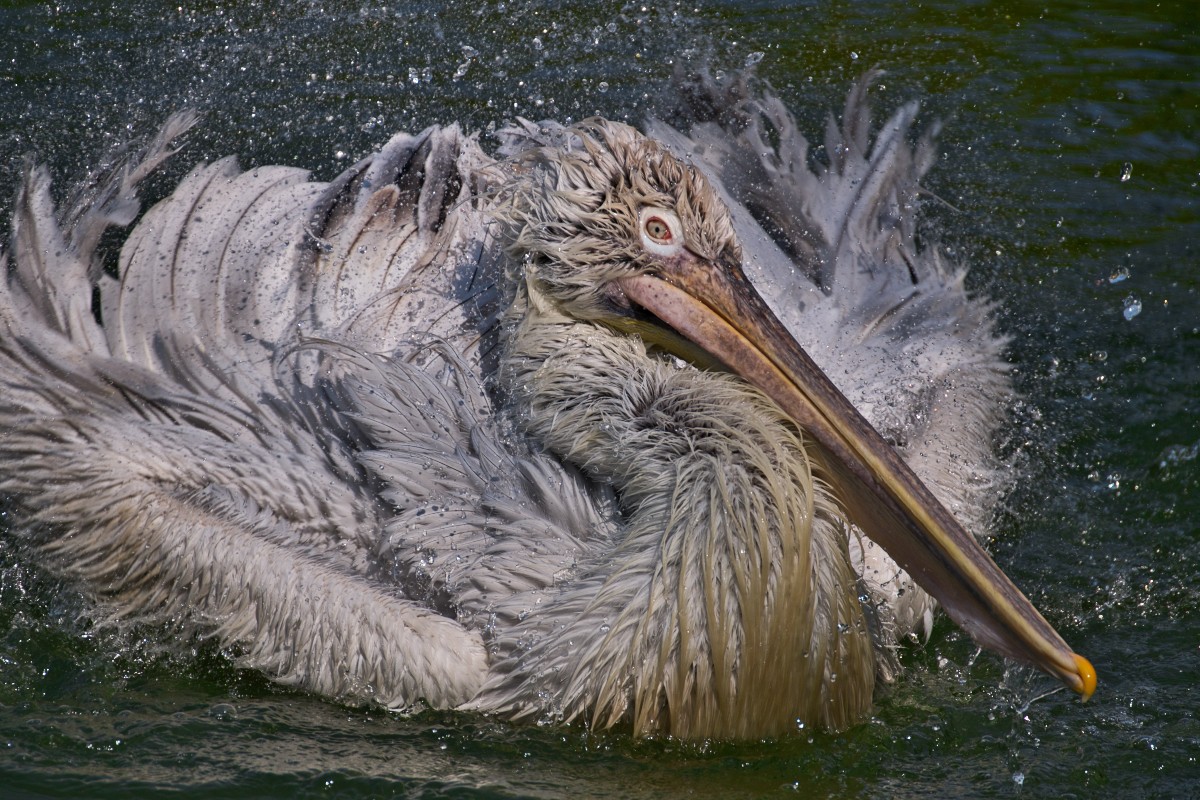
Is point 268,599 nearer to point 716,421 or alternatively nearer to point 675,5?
point 716,421

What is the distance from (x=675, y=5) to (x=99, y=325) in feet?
12.5

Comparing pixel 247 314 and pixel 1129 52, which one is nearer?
pixel 247 314

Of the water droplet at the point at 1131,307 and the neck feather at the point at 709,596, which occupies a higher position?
the water droplet at the point at 1131,307

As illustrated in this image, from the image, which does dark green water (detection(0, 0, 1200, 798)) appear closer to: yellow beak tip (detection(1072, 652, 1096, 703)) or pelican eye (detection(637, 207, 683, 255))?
yellow beak tip (detection(1072, 652, 1096, 703))

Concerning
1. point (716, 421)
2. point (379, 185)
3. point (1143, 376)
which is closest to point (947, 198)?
point (1143, 376)

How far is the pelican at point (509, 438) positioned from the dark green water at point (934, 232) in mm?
135

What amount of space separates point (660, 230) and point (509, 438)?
67 cm

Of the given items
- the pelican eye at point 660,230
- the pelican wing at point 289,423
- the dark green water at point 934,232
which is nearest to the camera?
the dark green water at point 934,232

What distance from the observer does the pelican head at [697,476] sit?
3012 mm

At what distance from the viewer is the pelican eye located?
342 cm

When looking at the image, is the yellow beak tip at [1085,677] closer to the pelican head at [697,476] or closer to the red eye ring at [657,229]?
the pelican head at [697,476]

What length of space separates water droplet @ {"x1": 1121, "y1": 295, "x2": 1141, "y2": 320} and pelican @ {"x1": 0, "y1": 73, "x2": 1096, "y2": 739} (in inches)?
34.8

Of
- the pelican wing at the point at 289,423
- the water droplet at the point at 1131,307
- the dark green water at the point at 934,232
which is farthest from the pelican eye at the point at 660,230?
the water droplet at the point at 1131,307

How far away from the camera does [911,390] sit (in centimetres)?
409
